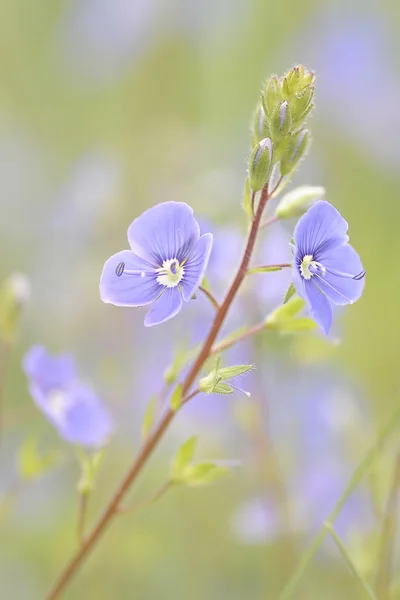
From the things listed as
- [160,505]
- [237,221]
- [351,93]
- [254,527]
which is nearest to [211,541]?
[160,505]

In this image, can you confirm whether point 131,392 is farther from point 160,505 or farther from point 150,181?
point 150,181

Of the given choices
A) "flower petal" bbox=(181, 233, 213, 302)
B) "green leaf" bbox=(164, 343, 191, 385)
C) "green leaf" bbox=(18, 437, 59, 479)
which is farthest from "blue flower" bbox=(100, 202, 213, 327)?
"green leaf" bbox=(18, 437, 59, 479)

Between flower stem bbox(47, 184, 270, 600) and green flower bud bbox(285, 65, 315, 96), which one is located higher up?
green flower bud bbox(285, 65, 315, 96)

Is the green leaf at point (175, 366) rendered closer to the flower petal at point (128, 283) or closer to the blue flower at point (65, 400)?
the flower petal at point (128, 283)

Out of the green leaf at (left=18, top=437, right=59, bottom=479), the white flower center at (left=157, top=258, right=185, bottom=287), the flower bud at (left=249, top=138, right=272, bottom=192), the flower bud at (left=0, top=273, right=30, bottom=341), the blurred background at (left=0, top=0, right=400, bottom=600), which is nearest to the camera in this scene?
the flower bud at (left=249, top=138, right=272, bottom=192)

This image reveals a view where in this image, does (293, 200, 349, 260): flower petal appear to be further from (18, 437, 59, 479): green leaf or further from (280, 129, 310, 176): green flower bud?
(18, 437, 59, 479): green leaf

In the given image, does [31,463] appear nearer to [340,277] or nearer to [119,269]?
[119,269]
